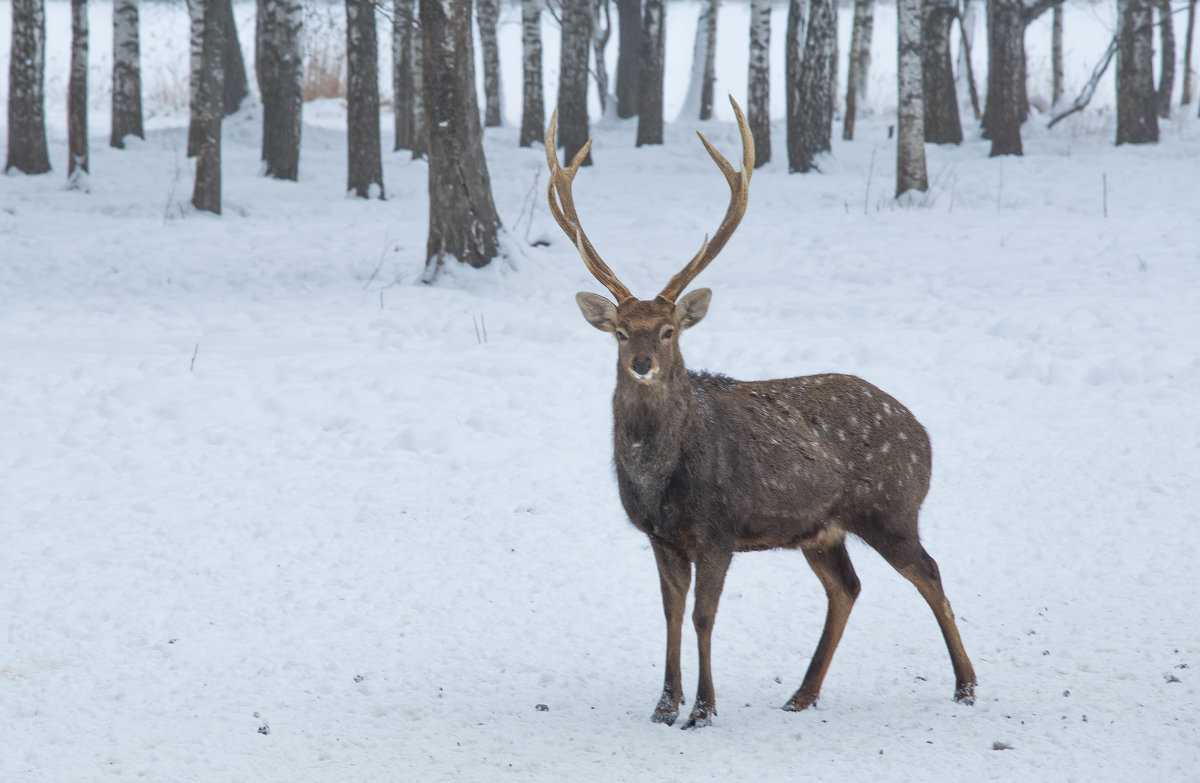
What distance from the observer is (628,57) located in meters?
25.4

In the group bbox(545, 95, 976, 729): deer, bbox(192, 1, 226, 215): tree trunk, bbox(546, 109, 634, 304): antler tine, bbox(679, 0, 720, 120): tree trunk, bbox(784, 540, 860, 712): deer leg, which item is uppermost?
bbox(679, 0, 720, 120): tree trunk

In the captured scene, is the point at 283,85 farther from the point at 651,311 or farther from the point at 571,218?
the point at 651,311

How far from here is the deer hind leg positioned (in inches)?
189

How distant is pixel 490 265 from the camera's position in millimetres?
11211

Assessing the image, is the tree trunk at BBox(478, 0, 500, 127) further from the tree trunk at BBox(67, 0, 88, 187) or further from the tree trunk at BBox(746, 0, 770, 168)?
the tree trunk at BBox(67, 0, 88, 187)

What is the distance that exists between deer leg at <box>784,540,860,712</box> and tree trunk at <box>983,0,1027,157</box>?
15389mm

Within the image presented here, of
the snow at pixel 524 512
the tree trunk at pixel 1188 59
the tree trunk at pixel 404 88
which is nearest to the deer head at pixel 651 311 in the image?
the snow at pixel 524 512

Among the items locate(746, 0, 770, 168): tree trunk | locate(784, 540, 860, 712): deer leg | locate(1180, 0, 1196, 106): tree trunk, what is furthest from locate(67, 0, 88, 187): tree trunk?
locate(1180, 0, 1196, 106): tree trunk

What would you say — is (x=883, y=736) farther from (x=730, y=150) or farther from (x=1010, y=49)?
(x=730, y=150)

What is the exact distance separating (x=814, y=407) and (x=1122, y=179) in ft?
44.3

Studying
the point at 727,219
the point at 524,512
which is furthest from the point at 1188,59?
the point at 727,219

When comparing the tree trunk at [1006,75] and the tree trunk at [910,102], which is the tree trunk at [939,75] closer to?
the tree trunk at [1006,75]

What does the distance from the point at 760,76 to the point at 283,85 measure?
7.63m

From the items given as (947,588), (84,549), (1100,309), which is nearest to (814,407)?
(947,588)
